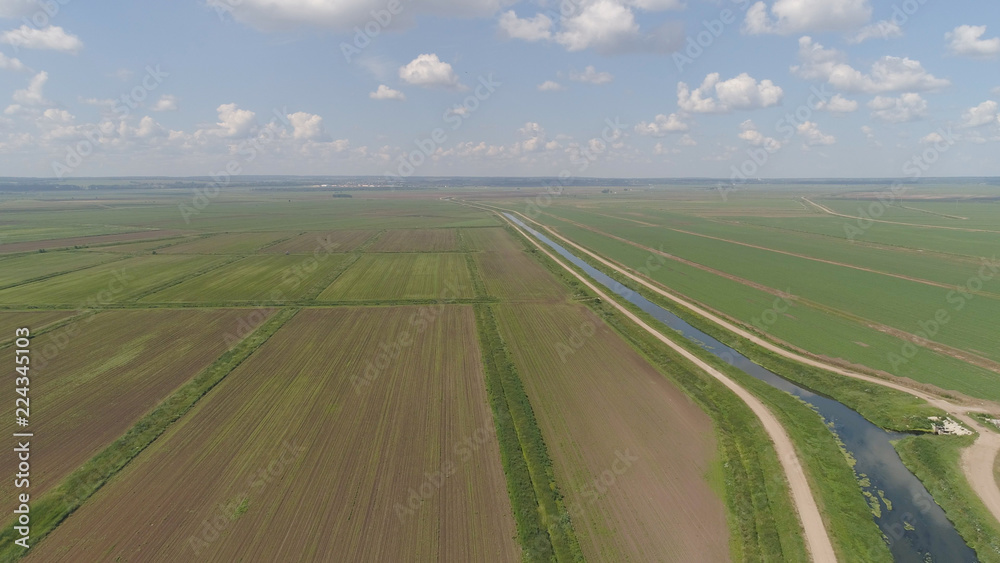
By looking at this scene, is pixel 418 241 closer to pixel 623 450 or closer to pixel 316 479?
pixel 316 479

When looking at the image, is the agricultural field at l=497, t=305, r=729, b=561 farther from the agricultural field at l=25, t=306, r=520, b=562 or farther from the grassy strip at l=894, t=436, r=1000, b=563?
the grassy strip at l=894, t=436, r=1000, b=563

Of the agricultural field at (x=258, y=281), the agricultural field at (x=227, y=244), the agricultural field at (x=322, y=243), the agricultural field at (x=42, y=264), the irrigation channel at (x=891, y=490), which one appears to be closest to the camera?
the irrigation channel at (x=891, y=490)

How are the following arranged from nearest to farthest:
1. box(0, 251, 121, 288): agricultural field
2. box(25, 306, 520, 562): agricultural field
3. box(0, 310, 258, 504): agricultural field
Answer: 1. box(25, 306, 520, 562): agricultural field
2. box(0, 310, 258, 504): agricultural field
3. box(0, 251, 121, 288): agricultural field

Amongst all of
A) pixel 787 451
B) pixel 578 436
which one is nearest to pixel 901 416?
pixel 787 451

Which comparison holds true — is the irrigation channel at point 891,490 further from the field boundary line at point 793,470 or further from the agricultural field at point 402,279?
the agricultural field at point 402,279

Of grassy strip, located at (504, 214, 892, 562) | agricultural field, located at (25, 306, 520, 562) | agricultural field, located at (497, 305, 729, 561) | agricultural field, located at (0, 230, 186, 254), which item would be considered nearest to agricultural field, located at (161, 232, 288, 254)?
agricultural field, located at (0, 230, 186, 254)

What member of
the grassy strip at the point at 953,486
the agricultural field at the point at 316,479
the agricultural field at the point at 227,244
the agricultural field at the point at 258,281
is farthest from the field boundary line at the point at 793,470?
the agricultural field at the point at 227,244

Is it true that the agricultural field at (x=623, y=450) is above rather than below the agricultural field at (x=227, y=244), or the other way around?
below

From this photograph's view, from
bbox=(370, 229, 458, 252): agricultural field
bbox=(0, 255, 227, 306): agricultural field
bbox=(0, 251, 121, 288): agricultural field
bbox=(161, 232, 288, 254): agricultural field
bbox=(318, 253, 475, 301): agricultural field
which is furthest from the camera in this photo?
bbox=(370, 229, 458, 252): agricultural field
